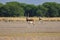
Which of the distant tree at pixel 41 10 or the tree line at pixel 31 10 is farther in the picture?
the distant tree at pixel 41 10

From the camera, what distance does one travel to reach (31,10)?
120438 millimetres

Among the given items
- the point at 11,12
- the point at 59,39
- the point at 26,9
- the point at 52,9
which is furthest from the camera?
the point at 26,9

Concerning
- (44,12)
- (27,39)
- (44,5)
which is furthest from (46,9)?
(27,39)

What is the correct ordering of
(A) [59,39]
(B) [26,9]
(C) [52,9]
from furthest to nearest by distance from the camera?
(B) [26,9]
(C) [52,9]
(A) [59,39]

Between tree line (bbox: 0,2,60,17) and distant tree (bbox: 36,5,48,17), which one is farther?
distant tree (bbox: 36,5,48,17)

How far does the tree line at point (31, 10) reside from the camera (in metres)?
103

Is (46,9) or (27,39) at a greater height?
(27,39)

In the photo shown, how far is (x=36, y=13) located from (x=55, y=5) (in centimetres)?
1327

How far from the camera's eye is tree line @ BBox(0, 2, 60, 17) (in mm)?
102688

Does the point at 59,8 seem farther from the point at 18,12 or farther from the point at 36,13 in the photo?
the point at 18,12

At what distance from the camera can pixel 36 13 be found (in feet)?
368

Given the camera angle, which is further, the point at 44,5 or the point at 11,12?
the point at 44,5

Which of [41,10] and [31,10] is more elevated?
[41,10]

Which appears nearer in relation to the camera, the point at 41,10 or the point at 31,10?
the point at 41,10
